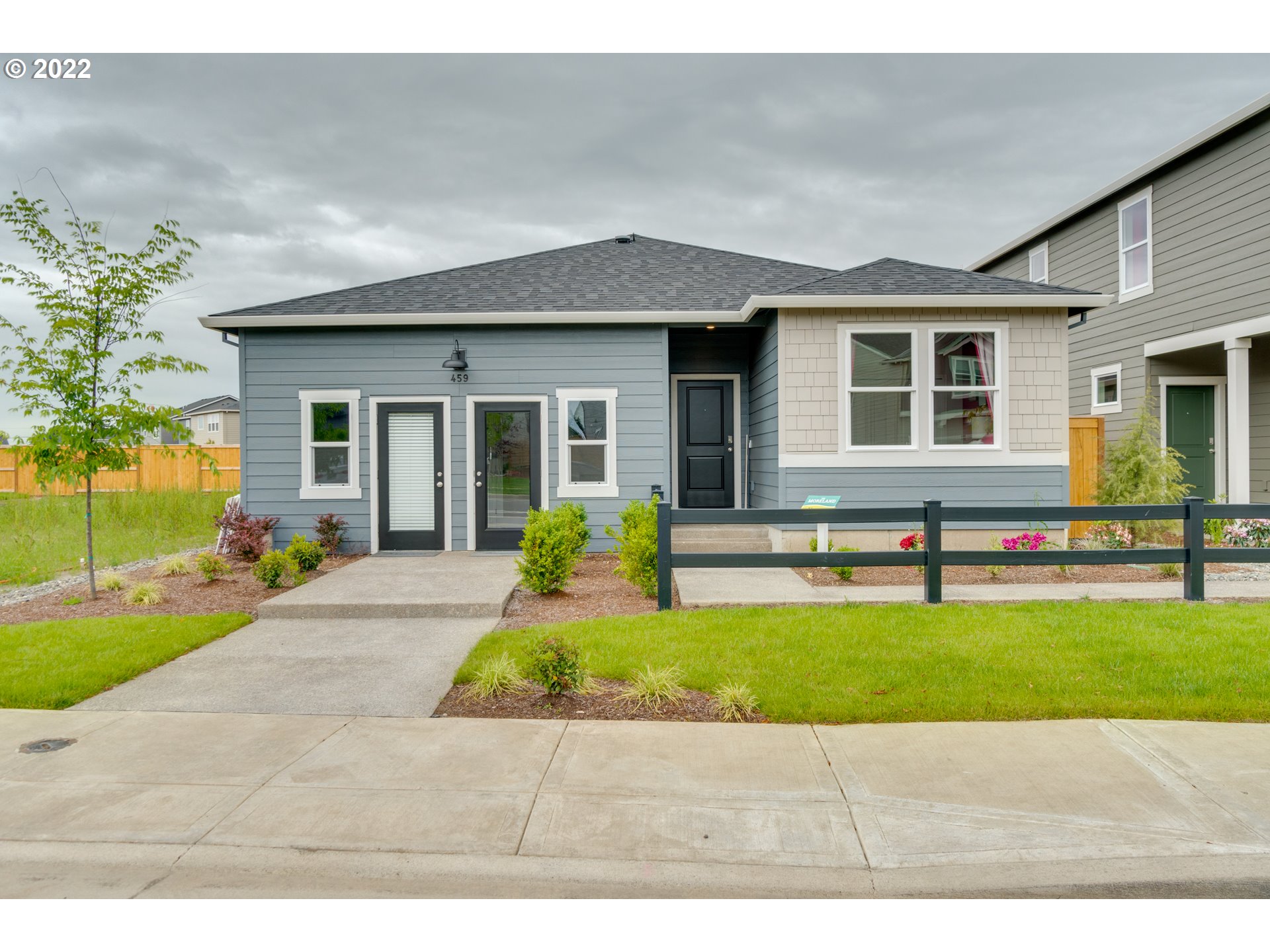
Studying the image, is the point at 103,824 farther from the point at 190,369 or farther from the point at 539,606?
the point at 190,369

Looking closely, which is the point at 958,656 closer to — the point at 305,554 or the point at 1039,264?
the point at 305,554

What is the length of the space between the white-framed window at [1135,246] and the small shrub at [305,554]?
14.2m

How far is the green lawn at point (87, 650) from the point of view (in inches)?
199

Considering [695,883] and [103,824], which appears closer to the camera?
[695,883]

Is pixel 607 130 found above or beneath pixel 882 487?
above

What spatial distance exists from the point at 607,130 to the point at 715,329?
7163 millimetres

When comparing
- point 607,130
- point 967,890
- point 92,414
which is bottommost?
point 967,890

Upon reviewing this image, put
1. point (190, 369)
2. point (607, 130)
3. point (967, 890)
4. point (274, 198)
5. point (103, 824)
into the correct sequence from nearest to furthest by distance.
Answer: point (967, 890) < point (103, 824) < point (190, 369) < point (274, 198) < point (607, 130)

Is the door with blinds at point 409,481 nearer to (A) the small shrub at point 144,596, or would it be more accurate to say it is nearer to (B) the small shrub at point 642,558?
(A) the small shrub at point 144,596

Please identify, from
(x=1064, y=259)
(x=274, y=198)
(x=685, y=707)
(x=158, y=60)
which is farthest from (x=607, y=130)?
(x=685, y=707)

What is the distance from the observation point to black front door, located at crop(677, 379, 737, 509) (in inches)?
492

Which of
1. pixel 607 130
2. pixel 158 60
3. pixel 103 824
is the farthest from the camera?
Result: pixel 607 130

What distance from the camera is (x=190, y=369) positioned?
8.61 meters

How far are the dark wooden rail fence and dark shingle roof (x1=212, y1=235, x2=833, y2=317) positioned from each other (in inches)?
187
